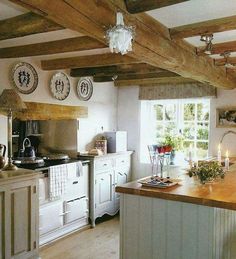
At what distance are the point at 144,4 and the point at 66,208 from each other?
9.75 ft

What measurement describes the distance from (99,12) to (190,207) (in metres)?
1.54

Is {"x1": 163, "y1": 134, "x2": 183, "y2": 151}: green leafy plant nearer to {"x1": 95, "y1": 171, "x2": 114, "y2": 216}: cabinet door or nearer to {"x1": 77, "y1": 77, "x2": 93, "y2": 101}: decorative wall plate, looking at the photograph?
{"x1": 95, "y1": 171, "x2": 114, "y2": 216}: cabinet door

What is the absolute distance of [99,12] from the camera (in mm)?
1716

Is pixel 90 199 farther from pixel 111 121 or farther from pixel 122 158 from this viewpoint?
pixel 111 121

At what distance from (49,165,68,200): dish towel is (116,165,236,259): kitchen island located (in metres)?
1.37

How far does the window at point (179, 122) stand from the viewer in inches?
202

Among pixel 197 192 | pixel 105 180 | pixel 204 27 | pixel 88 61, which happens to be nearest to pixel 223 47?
pixel 204 27

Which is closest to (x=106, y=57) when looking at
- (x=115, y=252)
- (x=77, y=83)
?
(x=77, y=83)

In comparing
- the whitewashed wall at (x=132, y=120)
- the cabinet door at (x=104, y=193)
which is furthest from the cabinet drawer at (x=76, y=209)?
the whitewashed wall at (x=132, y=120)

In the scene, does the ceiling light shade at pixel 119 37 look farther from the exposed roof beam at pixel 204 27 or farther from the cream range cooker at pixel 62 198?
the cream range cooker at pixel 62 198

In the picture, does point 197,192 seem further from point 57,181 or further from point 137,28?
point 57,181

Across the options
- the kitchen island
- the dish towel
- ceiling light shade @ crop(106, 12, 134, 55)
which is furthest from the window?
ceiling light shade @ crop(106, 12, 134, 55)

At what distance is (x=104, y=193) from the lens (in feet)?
15.5

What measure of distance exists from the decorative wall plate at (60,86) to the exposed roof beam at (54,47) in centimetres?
99
